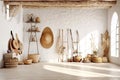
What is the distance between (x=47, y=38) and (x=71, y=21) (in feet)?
5.17

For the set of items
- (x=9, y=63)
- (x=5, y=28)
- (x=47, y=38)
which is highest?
(x=5, y=28)

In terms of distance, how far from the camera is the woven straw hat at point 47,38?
44.9 feet

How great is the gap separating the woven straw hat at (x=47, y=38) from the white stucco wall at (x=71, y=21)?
0.17 m

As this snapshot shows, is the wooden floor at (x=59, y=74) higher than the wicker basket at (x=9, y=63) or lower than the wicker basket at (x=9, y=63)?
lower

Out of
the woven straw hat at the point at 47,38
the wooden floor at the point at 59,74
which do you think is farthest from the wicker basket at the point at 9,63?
the woven straw hat at the point at 47,38

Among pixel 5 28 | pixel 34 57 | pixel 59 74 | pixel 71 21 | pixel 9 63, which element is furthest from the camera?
pixel 71 21

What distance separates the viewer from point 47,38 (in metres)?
13.7

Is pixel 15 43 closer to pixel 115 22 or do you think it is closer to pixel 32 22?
pixel 32 22

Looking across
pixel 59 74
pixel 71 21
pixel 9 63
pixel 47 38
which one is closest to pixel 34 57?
pixel 47 38

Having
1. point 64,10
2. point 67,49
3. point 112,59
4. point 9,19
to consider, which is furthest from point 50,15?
point 112,59

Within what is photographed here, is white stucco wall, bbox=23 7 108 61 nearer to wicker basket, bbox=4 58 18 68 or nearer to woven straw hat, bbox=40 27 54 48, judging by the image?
woven straw hat, bbox=40 27 54 48

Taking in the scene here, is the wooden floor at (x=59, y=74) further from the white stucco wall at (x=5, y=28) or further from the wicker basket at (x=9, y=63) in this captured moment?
the white stucco wall at (x=5, y=28)

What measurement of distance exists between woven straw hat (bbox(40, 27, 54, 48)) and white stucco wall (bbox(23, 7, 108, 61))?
169 millimetres

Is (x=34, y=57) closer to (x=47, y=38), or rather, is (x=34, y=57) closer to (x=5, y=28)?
(x=47, y=38)
